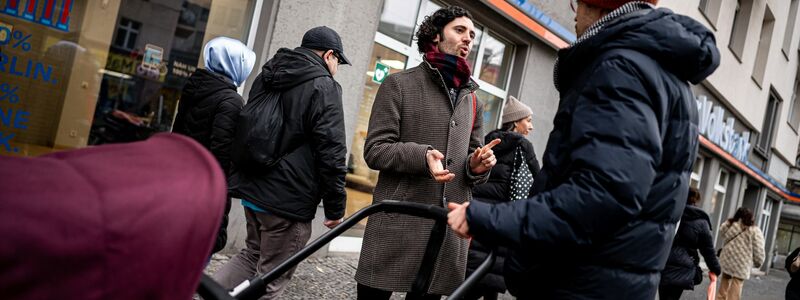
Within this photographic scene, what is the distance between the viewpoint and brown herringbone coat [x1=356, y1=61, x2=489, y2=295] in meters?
2.79

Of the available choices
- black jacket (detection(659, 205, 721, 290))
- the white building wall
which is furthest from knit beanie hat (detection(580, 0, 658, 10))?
the white building wall

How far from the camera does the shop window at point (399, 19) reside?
722 centimetres

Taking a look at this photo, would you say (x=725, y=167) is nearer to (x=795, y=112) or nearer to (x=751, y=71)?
(x=751, y=71)

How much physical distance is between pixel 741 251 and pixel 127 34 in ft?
29.3

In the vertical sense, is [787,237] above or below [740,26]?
below

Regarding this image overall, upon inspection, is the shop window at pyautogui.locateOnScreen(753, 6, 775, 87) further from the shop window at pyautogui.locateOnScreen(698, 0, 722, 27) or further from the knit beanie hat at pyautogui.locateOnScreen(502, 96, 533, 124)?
the knit beanie hat at pyautogui.locateOnScreen(502, 96, 533, 124)

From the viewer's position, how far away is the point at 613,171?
1.58 metres

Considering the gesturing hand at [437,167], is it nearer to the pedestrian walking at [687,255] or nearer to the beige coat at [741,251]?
the pedestrian walking at [687,255]

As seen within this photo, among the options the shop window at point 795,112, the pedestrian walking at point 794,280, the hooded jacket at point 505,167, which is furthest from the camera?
the shop window at point 795,112

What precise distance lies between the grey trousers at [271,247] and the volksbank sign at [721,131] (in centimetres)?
1329

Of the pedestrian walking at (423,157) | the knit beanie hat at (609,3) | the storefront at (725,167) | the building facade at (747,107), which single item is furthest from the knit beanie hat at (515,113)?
the storefront at (725,167)

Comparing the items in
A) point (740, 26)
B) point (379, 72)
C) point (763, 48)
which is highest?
point (763, 48)

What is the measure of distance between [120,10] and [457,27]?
322 cm

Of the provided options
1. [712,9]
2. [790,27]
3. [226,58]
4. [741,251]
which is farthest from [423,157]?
[790,27]
